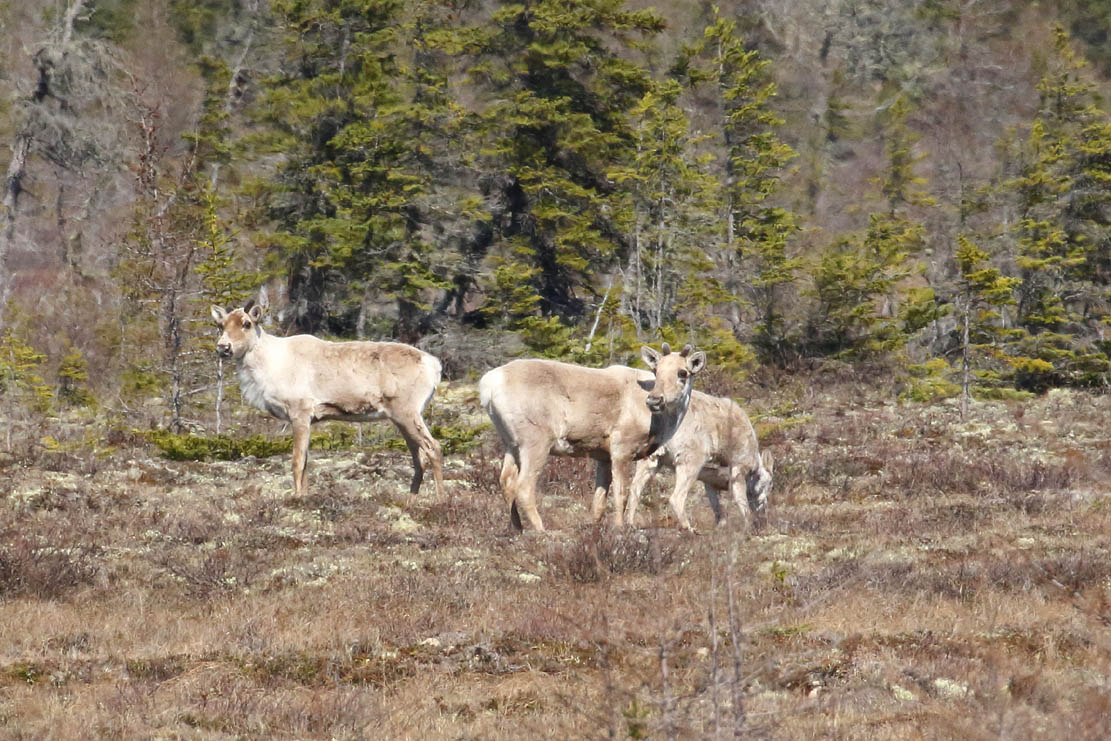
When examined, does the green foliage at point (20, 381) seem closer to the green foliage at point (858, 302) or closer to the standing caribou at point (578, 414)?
the standing caribou at point (578, 414)

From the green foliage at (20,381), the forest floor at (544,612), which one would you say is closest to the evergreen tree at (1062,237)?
the forest floor at (544,612)

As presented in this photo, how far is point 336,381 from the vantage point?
1664 centimetres

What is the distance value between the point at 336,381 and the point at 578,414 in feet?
16.3

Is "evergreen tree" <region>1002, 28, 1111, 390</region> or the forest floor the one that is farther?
"evergreen tree" <region>1002, 28, 1111, 390</region>

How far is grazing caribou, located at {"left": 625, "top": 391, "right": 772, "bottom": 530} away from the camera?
13.4m

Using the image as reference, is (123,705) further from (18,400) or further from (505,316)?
(505,316)

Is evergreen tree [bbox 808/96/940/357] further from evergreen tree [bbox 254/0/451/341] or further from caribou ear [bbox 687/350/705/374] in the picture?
caribou ear [bbox 687/350/705/374]

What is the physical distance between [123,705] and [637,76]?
1251 inches

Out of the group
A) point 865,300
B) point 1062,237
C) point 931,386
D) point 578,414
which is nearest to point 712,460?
point 578,414

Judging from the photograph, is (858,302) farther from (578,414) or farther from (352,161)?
(578,414)

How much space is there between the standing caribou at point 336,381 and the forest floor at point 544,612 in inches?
41.2

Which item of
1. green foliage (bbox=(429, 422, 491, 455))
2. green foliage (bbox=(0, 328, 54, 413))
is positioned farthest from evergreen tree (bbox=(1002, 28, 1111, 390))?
green foliage (bbox=(0, 328, 54, 413))

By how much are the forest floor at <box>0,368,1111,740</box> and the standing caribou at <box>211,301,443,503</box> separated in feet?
3.43

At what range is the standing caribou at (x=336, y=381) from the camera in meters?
16.6
